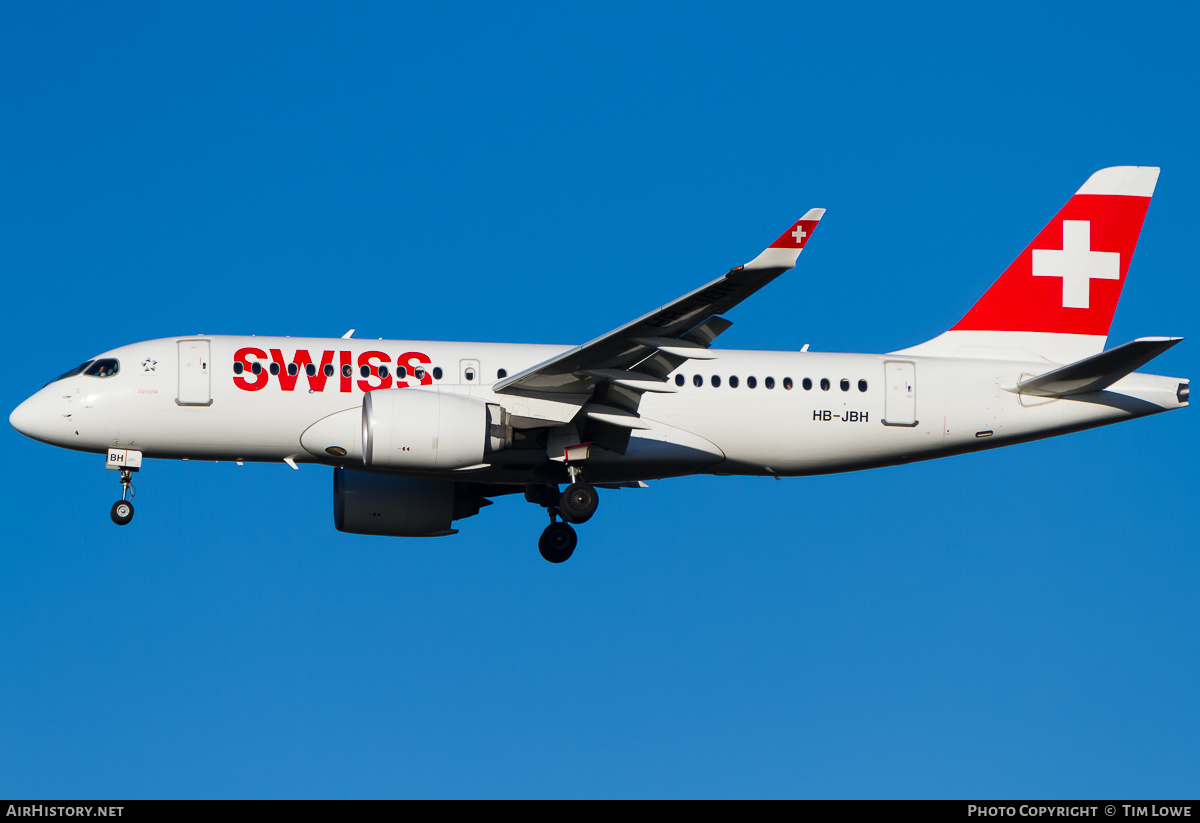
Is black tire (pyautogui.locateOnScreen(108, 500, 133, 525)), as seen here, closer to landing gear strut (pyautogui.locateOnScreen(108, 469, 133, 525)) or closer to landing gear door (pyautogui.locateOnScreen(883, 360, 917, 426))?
landing gear strut (pyautogui.locateOnScreen(108, 469, 133, 525))

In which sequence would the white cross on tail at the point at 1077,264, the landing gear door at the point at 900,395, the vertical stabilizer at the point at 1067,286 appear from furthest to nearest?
the white cross on tail at the point at 1077,264
the vertical stabilizer at the point at 1067,286
the landing gear door at the point at 900,395

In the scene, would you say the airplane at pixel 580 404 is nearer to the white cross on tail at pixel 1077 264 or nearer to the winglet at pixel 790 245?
the white cross on tail at pixel 1077 264

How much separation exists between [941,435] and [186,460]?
15.6 metres

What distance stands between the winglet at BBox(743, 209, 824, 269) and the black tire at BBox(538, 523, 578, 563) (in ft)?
33.9

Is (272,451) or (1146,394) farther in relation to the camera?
(1146,394)

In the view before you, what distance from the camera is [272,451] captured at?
29172 mm

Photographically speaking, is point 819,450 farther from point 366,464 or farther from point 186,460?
point 186,460

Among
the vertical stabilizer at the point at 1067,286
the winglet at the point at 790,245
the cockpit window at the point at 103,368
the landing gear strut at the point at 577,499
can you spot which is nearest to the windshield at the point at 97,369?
the cockpit window at the point at 103,368

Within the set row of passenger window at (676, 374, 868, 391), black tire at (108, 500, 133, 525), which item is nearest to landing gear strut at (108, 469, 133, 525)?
black tire at (108, 500, 133, 525)

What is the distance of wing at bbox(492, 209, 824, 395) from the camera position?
Answer: 78.7 ft

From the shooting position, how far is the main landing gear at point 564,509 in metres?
29.5

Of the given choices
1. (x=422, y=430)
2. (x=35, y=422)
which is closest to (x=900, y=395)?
(x=422, y=430)

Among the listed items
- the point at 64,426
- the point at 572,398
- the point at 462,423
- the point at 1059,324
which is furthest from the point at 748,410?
the point at 64,426

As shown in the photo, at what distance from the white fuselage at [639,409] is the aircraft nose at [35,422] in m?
0.03
